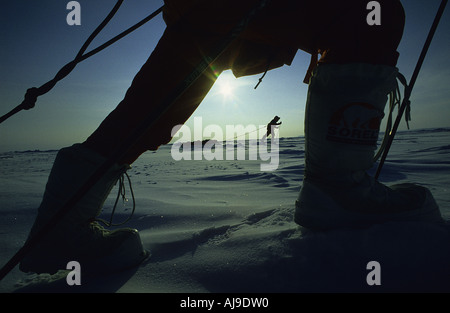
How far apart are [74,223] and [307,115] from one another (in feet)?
3.07

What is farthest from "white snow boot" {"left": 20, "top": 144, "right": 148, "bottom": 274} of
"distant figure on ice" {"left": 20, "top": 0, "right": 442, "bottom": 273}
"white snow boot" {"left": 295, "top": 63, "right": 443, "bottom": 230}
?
"white snow boot" {"left": 295, "top": 63, "right": 443, "bottom": 230}

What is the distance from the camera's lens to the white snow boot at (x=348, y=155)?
0.76m

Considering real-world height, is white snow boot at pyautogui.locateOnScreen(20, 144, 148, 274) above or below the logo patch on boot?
below

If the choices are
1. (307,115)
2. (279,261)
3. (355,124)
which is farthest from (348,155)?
(279,261)

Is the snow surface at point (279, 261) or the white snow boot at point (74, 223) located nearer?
the snow surface at point (279, 261)

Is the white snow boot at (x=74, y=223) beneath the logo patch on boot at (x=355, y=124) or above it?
beneath

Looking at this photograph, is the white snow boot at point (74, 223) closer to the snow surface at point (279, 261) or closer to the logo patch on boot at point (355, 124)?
the snow surface at point (279, 261)

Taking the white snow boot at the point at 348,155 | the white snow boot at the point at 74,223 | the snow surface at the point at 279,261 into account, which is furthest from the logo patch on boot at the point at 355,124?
the white snow boot at the point at 74,223

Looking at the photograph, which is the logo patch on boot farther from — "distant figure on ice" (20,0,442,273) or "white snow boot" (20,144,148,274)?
"white snow boot" (20,144,148,274)

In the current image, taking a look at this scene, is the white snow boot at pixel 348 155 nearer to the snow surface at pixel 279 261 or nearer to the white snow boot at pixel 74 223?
the snow surface at pixel 279 261

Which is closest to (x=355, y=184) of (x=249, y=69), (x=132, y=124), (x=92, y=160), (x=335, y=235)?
(x=335, y=235)

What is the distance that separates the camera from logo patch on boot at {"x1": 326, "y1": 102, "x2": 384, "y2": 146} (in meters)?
0.77
